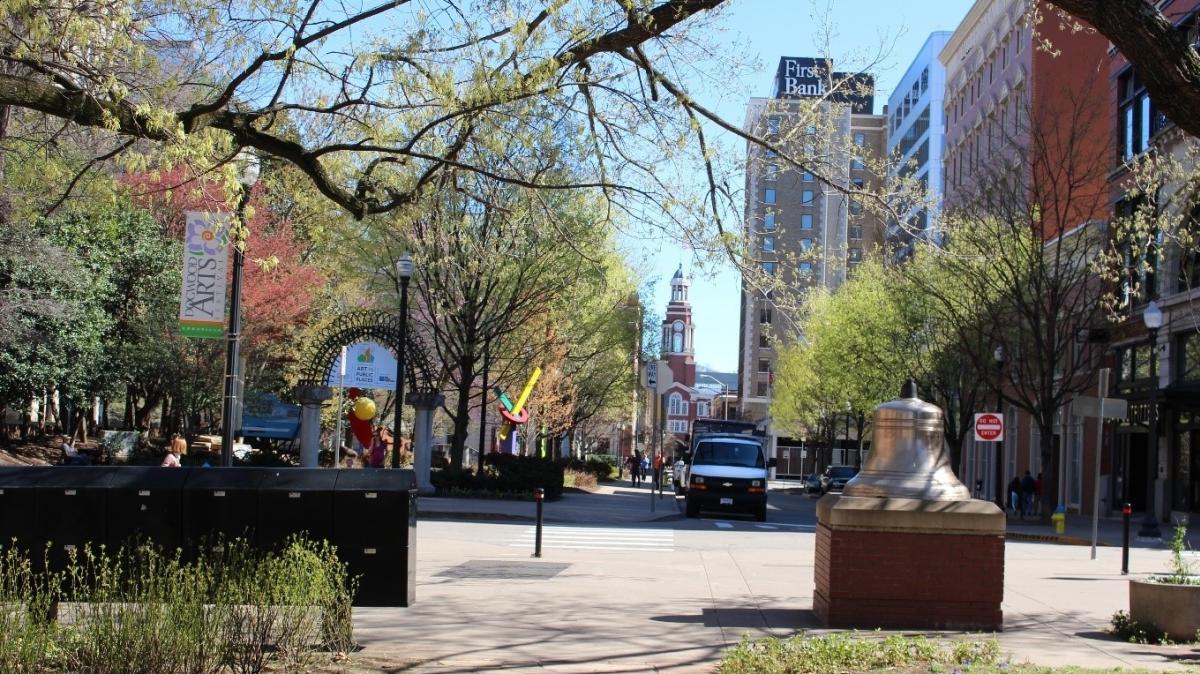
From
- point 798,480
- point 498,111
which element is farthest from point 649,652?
point 798,480

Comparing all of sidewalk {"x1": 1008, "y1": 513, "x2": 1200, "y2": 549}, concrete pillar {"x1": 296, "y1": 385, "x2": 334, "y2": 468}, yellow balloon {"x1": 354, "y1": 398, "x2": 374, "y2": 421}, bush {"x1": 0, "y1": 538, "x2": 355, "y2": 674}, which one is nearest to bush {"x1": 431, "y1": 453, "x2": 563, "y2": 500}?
yellow balloon {"x1": 354, "y1": 398, "x2": 374, "y2": 421}

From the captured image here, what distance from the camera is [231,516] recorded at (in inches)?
374

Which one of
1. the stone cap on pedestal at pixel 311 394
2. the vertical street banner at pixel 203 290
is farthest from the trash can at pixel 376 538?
the stone cap on pedestal at pixel 311 394

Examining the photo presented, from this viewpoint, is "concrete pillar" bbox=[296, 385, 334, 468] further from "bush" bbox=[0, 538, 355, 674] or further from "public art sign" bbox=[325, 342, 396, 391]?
"bush" bbox=[0, 538, 355, 674]

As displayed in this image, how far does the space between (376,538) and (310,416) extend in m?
19.1

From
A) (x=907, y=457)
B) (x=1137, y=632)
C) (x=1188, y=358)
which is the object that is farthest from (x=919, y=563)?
(x=1188, y=358)

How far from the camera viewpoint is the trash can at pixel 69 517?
952cm

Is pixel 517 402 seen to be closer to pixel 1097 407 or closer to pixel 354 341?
pixel 354 341

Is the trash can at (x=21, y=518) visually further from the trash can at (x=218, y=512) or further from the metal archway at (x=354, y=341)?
the metal archway at (x=354, y=341)

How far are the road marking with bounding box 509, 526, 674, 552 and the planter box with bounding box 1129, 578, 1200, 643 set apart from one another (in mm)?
10050

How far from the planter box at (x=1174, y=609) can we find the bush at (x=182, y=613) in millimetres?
6488

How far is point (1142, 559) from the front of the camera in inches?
850

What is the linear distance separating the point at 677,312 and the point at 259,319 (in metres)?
144

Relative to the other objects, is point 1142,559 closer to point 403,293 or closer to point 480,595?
point 480,595
